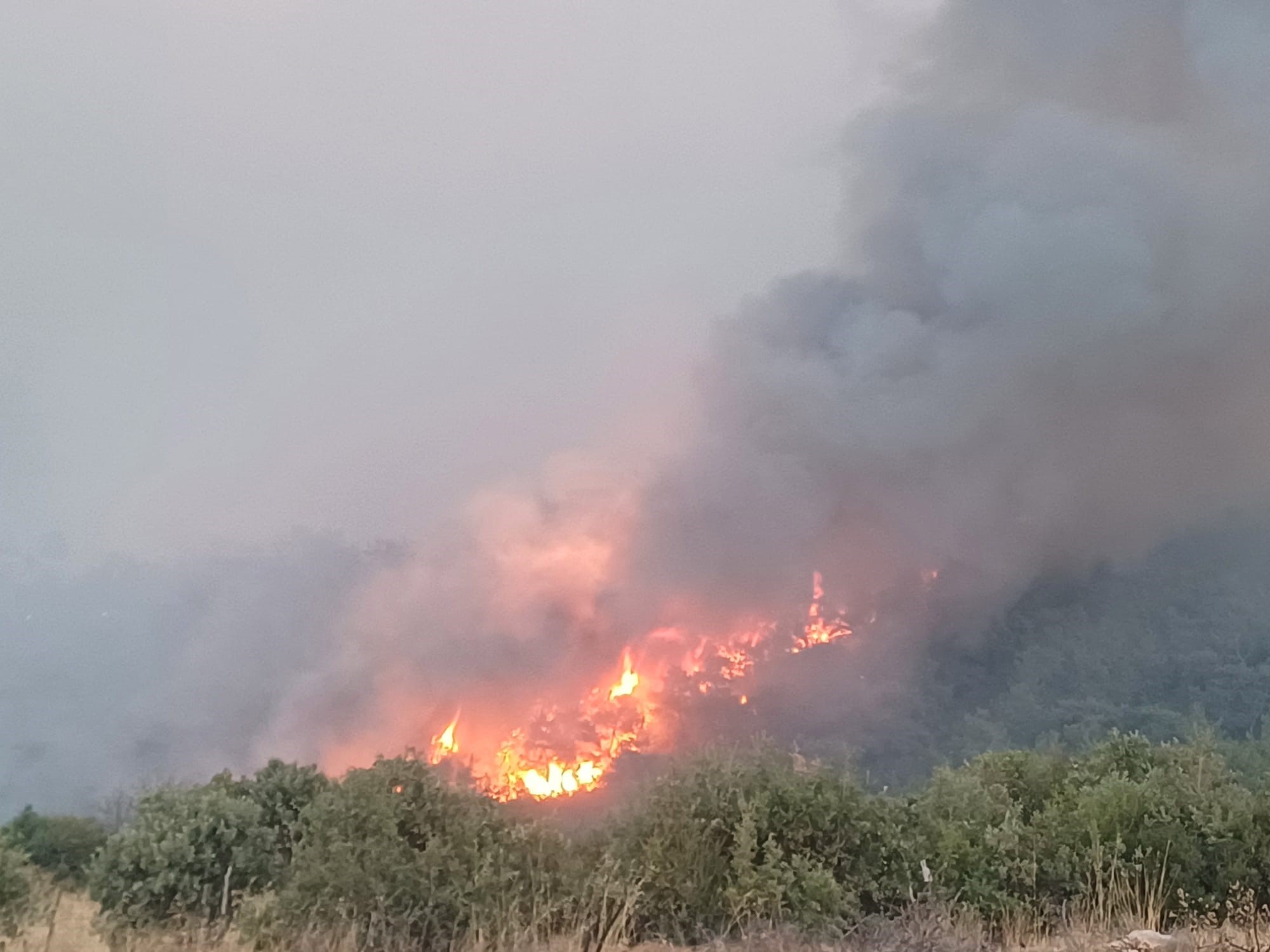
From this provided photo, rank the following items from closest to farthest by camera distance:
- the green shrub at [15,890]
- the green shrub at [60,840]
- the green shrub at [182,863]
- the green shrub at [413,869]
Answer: the green shrub at [413,869], the green shrub at [15,890], the green shrub at [182,863], the green shrub at [60,840]

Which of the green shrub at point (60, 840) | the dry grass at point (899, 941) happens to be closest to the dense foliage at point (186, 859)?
the dry grass at point (899, 941)

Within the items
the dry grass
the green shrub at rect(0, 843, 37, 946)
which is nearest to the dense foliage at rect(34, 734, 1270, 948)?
the green shrub at rect(0, 843, 37, 946)

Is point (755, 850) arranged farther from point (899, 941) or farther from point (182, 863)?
point (182, 863)

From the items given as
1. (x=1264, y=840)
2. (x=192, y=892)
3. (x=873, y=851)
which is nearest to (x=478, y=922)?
(x=192, y=892)

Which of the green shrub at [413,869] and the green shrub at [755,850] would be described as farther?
the green shrub at [755,850]

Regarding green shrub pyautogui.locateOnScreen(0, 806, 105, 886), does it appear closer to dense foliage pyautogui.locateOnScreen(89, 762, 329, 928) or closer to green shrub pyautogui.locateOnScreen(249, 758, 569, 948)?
dense foliage pyautogui.locateOnScreen(89, 762, 329, 928)

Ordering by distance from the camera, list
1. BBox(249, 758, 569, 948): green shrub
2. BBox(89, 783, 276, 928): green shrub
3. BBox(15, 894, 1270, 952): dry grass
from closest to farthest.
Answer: BBox(15, 894, 1270, 952): dry grass < BBox(249, 758, 569, 948): green shrub < BBox(89, 783, 276, 928): green shrub

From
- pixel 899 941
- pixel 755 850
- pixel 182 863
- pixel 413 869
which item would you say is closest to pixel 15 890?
pixel 182 863

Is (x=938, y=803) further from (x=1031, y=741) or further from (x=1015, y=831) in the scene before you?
(x=1031, y=741)

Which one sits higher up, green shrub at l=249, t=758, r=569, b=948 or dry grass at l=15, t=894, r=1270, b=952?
green shrub at l=249, t=758, r=569, b=948

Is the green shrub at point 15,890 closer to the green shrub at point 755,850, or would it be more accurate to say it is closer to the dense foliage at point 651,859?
the dense foliage at point 651,859

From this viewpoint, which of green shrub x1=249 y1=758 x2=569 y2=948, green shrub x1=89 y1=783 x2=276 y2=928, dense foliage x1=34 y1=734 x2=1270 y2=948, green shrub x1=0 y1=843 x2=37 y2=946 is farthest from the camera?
green shrub x1=89 y1=783 x2=276 y2=928

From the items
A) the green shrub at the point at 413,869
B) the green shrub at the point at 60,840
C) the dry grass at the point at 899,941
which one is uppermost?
the green shrub at the point at 60,840

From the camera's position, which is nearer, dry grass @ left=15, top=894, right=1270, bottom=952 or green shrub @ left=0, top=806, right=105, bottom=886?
dry grass @ left=15, top=894, right=1270, bottom=952
